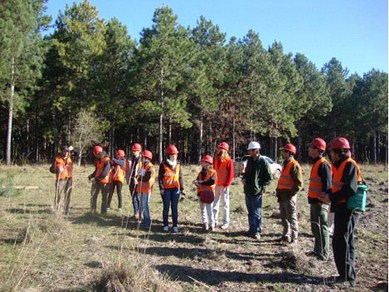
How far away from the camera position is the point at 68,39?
106 feet

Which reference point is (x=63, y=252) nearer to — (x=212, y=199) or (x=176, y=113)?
(x=212, y=199)

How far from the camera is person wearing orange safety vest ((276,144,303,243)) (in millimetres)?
7258

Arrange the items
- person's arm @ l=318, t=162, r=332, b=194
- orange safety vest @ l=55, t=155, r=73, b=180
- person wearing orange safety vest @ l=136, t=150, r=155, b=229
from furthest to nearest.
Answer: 1. orange safety vest @ l=55, t=155, r=73, b=180
2. person wearing orange safety vest @ l=136, t=150, r=155, b=229
3. person's arm @ l=318, t=162, r=332, b=194

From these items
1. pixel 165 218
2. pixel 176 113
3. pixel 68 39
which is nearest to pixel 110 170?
pixel 165 218

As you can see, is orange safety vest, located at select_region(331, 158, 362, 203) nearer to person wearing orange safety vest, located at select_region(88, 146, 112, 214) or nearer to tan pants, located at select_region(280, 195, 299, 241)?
tan pants, located at select_region(280, 195, 299, 241)

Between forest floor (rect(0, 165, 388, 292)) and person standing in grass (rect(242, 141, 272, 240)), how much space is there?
346 mm

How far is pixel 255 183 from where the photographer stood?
26.2 feet

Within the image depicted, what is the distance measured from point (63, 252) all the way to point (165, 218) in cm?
250

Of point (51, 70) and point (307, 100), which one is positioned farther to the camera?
point (307, 100)

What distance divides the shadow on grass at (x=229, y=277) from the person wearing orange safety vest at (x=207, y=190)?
2.49 m

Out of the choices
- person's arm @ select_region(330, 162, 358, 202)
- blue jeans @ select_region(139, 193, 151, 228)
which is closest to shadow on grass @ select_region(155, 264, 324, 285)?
person's arm @ select_region(330, 162, 358, 202)

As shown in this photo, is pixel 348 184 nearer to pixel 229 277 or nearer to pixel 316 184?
pixel 316 184

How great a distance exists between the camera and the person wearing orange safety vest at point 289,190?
286 inches

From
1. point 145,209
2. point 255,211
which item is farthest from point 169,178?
point 255,211
